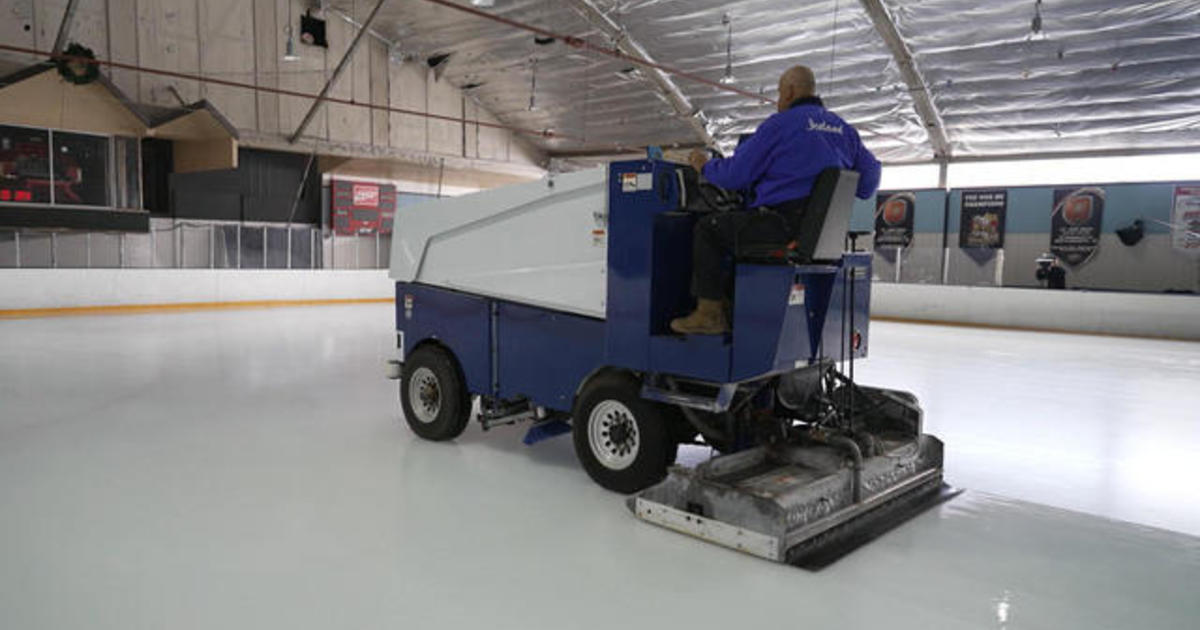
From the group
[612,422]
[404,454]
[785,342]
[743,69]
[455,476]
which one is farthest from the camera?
[743,69]

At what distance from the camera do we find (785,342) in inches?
129

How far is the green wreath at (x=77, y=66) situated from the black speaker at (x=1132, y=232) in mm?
17067

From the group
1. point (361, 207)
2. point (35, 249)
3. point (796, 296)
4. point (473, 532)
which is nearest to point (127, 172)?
point (35, 249)

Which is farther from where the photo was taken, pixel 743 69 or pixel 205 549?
pixel 743 69

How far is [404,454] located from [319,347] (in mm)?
5388

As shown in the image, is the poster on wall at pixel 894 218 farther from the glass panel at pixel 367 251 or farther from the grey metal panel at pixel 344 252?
the grey metal panel at pixel 344 252

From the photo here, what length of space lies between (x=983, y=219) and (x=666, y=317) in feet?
44.7

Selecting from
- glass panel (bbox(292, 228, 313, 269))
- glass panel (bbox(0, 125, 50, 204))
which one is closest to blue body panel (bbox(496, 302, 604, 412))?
glass panel (bbox(0, 125, 50, 204))

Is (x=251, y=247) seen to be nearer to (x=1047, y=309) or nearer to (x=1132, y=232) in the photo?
(x=1047, y=309)

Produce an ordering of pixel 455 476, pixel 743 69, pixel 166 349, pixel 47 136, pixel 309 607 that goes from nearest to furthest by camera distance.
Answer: pixel 309 607 → pixel 455 476 → pixel 166 349 → pixel 47 136 → pixel 743 69

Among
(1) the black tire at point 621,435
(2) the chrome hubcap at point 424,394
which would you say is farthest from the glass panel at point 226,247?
(1) the black tire at point 621,435

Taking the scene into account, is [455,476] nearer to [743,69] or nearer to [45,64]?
[45,64]

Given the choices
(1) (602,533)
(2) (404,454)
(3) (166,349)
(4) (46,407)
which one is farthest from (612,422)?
(3) (166,349)

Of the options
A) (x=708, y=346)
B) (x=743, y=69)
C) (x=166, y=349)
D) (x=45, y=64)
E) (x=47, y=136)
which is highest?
(x=743, y=69)
